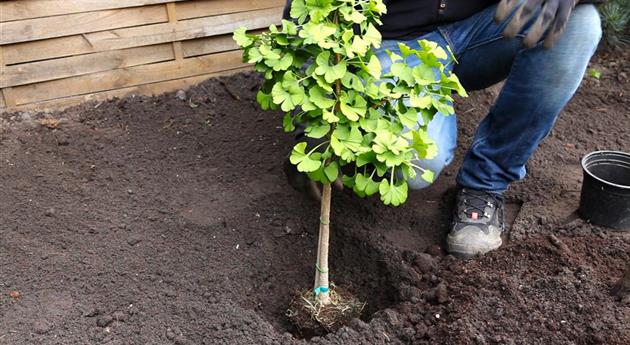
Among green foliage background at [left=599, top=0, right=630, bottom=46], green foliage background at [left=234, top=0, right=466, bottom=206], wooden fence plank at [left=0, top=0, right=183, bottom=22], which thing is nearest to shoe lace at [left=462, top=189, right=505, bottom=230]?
green foliage background at [left=234, top=0, right=466, bottom=206]

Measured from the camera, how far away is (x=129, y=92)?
3.22 m

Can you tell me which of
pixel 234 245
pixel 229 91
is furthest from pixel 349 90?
pixel 229 91

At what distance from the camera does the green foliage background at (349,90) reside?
1.71 m

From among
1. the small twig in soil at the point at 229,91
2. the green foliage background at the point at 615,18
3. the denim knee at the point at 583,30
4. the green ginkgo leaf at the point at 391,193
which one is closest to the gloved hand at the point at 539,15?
the denim knee at the point at 583,30

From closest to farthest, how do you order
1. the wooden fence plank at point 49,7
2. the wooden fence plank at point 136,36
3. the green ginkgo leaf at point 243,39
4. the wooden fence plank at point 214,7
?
the green ginkgo leaf at point 243,39 < the wooden fence plank at point 49,7 < the wooden fence plank at point 136,36 < the wooden fence plank at point 214,7

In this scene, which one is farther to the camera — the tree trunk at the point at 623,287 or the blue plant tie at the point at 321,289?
the blue plant tie at the point at 321,289

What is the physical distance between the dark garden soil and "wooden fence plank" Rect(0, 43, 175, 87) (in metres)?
0.16

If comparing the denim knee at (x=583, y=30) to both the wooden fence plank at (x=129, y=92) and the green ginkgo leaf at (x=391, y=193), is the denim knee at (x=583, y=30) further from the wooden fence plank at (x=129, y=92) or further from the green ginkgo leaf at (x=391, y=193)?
the wooden fence plank at (x=129, y=92)

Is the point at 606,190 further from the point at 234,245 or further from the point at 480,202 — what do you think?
the point at 234,245

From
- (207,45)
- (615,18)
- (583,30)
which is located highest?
(583,30)

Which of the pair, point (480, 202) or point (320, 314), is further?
point (480, 202)

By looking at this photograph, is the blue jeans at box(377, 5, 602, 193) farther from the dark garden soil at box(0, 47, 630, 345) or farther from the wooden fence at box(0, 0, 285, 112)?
the wooden fence at box(0, 0, 285, 112)

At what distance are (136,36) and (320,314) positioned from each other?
1.59 meters

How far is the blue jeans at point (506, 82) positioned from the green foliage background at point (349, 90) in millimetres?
566
